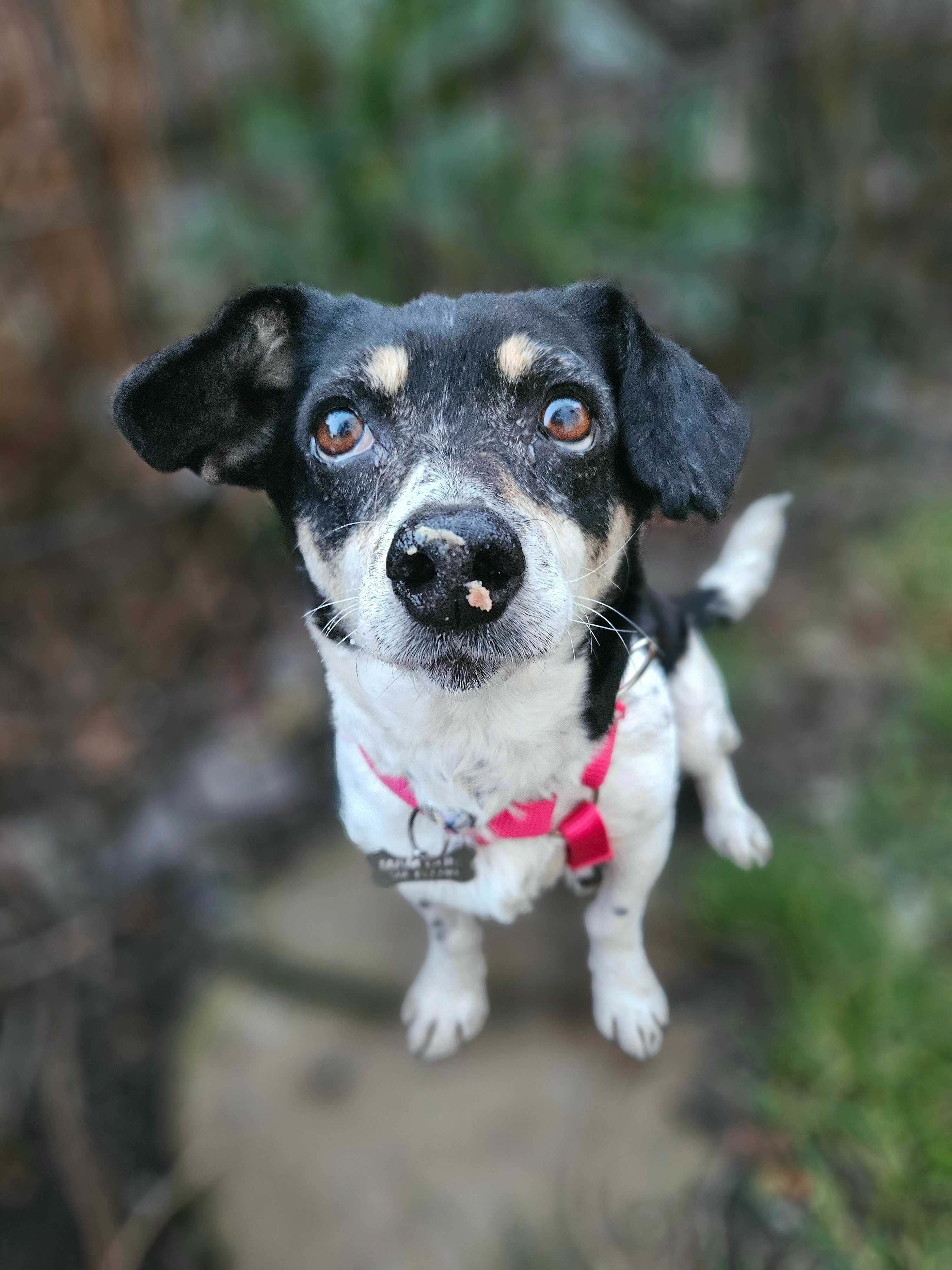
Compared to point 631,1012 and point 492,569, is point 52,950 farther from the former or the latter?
point 492,569

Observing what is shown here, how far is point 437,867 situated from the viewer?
1417 mm

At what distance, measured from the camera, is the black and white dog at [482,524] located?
1.22 m

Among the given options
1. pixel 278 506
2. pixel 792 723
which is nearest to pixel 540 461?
pixel 278 506

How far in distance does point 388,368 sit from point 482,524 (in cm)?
34

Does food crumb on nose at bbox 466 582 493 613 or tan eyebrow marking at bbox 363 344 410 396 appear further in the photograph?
tan eyebrow marking at bbox 363 344 410 396

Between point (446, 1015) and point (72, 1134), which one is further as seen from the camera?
point (72, 1134)

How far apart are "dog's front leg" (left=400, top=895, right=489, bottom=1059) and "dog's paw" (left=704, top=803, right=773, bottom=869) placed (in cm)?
46

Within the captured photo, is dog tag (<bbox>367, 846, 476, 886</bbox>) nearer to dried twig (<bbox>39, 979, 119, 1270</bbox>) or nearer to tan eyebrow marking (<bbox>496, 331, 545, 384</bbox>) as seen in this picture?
tan eyebrow marking (<bbox>496, 331, 545, 384</bbox>)

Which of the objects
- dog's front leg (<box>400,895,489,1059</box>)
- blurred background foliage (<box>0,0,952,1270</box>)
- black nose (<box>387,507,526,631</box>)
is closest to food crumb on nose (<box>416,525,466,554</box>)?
black nose (<box>387,507,526,631</box>)

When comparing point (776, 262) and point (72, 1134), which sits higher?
point (776, 262)

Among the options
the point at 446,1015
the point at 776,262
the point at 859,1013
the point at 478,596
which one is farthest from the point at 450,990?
the point at 776,262

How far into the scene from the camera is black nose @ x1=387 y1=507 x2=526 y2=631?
109cm

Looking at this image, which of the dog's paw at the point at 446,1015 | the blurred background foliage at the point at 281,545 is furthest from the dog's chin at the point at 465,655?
the blurred background foliage at the point at 281,545

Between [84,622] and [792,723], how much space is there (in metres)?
3.00
